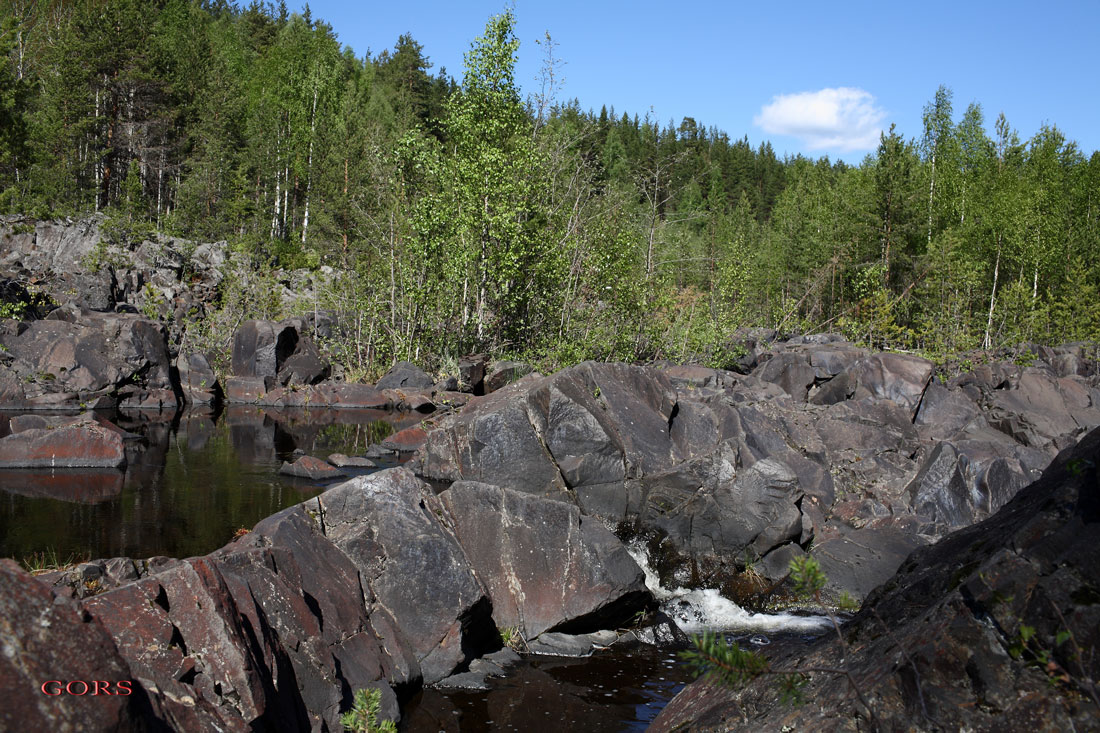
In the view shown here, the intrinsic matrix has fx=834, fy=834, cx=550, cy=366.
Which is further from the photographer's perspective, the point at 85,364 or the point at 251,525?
the point at 85,364

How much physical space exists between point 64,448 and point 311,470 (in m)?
5.03

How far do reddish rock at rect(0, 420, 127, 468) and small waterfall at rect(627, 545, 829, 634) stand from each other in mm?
11631

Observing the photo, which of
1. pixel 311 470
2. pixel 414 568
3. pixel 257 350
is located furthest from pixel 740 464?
pixel 257 350

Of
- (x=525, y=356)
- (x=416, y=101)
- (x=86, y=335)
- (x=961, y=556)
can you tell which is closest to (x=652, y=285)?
(x=525, y=356)

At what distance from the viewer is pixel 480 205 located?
88.8ft

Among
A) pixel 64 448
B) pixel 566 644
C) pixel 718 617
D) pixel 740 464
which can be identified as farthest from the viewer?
pixel 64 448

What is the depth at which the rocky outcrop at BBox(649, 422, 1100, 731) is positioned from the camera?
3623 millimetres

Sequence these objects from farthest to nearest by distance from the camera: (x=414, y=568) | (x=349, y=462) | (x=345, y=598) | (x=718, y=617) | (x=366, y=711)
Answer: (x=349, y=462) → (x=718, y=617) → (x=414, y=568) → (x=345, y=598) → (x=366, y=711)

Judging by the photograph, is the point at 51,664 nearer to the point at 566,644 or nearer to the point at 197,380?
the point at 566,644

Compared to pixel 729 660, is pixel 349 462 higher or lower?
lower

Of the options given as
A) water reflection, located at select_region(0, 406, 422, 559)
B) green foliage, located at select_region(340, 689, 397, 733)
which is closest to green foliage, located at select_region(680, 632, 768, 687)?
green foliage, located at select_region(340, 689, 397, 733)

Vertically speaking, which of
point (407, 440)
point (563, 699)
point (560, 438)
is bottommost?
point (563, 699)

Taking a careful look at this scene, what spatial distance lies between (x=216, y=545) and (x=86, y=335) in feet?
53.0

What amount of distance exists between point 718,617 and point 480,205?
18137mm
